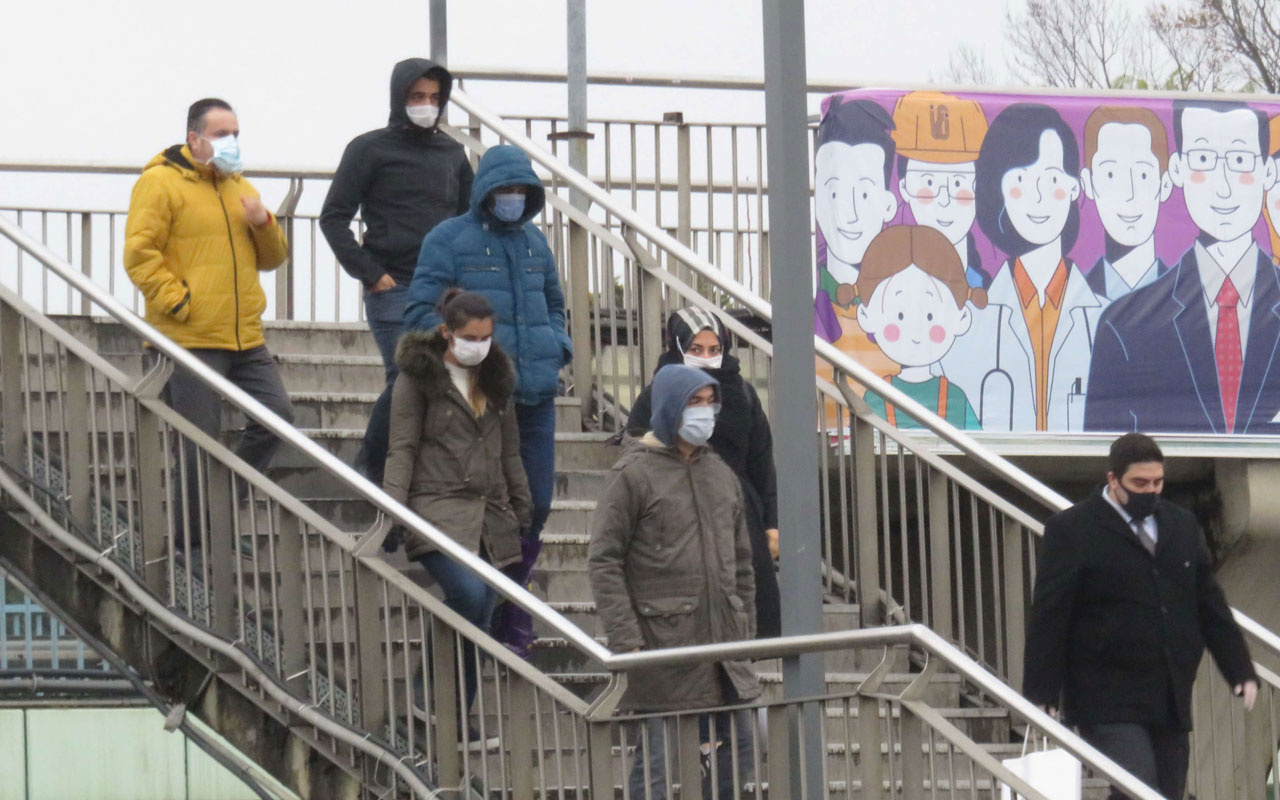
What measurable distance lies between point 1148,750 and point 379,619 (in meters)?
2.50

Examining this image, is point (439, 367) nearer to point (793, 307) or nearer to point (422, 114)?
point (793, 307)

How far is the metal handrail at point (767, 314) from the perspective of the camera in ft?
25.1

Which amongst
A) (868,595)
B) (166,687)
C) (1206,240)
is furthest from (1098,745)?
(1206,240)

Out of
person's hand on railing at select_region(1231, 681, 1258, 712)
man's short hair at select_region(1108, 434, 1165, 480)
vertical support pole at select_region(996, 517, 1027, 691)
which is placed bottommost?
person's hand on railing at select_region(1231, 681, 1258, 712)

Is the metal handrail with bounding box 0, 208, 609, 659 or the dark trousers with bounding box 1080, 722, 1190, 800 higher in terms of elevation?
the metal handrail with bounding box 0, 208, 609, 659

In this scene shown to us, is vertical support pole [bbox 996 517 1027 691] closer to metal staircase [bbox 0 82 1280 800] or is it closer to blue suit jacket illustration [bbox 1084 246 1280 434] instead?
metal staircase [bbox 0 82 1280 800]

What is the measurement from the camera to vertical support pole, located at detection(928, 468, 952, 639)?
25.8 ft

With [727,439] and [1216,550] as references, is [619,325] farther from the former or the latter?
[1216,550]

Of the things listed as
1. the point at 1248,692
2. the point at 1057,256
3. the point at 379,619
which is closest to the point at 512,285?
the point at 379,619

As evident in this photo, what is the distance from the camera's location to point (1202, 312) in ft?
34.4

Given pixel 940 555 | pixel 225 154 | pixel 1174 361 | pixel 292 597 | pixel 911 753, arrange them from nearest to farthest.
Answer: pixel 911 753
pixel 292 597
pixel 225 154
pixel 940 555
pixel 1174 361

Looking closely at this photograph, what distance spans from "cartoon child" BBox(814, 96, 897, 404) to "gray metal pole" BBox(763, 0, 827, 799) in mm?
4071

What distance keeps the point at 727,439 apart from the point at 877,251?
9.91 feet

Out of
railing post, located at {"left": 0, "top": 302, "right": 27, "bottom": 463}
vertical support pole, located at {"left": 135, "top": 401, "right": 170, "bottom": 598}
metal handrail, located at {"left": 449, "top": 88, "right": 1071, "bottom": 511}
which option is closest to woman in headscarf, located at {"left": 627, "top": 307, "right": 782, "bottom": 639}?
metal handrail, located at {"left": 449, "top": 88, "right": 1071, "bottom": 511}
